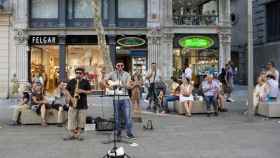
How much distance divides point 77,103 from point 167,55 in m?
17.9

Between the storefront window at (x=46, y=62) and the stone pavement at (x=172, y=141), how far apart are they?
1361 centimetres

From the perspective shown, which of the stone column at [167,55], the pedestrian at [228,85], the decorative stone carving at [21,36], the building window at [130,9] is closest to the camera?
the pedestrian at [228,85]

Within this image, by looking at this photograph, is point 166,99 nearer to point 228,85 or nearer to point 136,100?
point 136,100

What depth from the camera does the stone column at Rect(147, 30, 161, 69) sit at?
1174 inches

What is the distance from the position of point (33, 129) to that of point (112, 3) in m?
16.2

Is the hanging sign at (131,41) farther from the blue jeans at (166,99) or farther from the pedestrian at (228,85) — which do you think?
the blue jeans at (166,99)

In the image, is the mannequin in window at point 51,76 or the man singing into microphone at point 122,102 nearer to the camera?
the man singing into microphone at point 122,102

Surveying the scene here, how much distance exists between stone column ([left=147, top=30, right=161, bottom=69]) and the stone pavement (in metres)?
13.3

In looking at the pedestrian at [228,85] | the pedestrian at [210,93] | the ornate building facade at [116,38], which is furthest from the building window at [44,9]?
the pedestrian at [210,93]

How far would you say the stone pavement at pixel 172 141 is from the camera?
10.7 m

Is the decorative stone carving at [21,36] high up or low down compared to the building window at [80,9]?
down

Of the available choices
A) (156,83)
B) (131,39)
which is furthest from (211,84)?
(131,39)

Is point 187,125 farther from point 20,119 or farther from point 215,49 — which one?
point 215,49

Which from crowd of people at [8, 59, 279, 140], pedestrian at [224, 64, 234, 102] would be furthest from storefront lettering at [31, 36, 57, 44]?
pedestrian at [224, 64, 234, 102]
